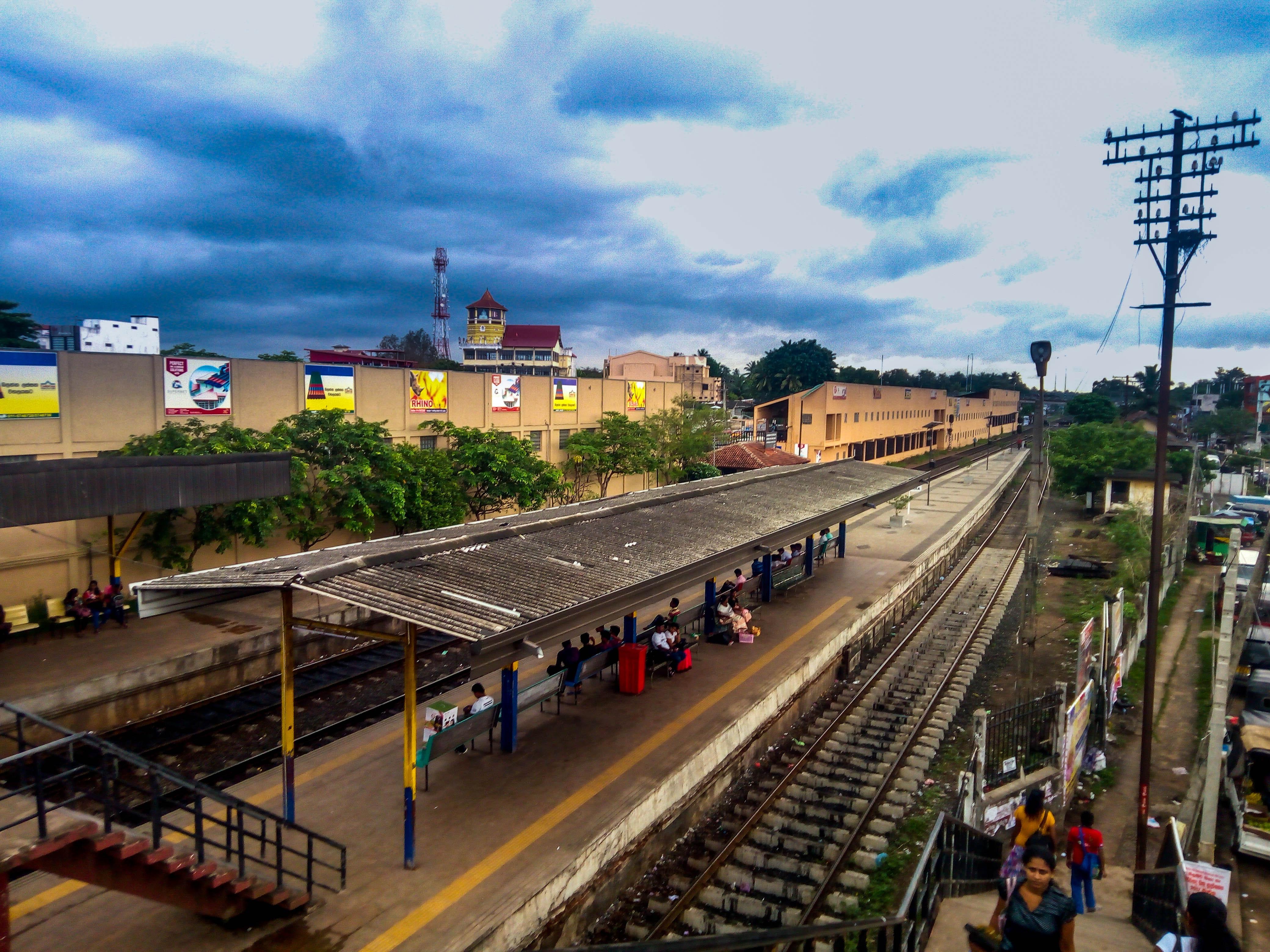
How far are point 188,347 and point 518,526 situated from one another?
37.3 metres

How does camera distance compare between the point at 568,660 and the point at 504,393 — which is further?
the point at 504,393

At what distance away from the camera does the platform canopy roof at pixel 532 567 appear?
7898mm

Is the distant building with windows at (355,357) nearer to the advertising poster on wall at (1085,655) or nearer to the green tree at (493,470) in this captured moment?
the green tree at (493,470)

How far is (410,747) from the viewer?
791 centimetres

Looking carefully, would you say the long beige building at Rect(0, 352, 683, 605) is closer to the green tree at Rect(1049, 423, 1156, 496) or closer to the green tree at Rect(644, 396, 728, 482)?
the green tree at Rect(644, 396, 728, 482)

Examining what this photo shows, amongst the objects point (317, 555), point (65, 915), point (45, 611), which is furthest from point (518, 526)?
point (45, 611)

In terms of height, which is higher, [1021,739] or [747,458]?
[747,458]

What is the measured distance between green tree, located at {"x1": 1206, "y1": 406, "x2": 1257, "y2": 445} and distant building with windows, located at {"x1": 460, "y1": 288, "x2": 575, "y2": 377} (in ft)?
221

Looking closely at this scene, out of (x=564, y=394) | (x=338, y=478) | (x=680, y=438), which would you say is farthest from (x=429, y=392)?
(x=680, y=438)

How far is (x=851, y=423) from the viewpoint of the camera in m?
53.6

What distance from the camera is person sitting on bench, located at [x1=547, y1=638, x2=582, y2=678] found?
12.6 m

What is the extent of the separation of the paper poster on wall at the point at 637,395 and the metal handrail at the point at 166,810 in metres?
27.7

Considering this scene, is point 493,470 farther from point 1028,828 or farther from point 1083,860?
point 1028,828

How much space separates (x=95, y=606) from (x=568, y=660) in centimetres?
1072
